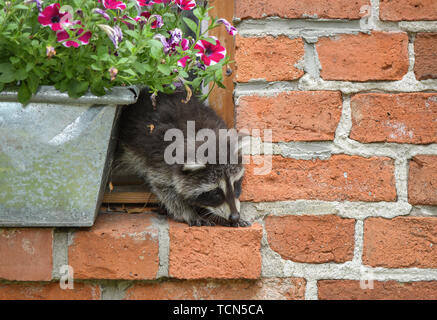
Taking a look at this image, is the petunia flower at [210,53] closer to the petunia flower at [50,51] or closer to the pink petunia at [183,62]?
the pink petunia at [183,62]

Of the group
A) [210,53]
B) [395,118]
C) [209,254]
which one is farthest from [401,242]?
[210,53]

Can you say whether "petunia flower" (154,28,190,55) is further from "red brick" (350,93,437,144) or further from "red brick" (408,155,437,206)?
"red brick" (408,155,437,206)

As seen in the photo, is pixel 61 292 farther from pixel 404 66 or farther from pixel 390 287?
pixel 404 66

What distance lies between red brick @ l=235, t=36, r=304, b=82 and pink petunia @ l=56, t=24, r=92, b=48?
1.68 feet

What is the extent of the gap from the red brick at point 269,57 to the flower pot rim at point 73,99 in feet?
1.37

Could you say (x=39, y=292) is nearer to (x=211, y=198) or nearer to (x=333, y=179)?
(x=211, y=198)

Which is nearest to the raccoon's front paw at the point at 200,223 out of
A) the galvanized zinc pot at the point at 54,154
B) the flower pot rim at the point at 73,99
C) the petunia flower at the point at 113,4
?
the galvanized zinc pot at the point at 54,154

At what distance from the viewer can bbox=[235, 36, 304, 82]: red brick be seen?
5.30 ft

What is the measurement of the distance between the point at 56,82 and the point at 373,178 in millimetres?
1049

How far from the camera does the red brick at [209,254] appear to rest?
158 centimetres

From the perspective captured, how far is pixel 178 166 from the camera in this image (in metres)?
1.83

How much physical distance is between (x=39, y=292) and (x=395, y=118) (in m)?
1.31

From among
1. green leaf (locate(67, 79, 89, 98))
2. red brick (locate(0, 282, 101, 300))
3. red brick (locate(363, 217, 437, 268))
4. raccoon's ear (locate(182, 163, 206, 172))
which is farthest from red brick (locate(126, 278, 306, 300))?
green leaf (locate(67, 79, 89, 98))

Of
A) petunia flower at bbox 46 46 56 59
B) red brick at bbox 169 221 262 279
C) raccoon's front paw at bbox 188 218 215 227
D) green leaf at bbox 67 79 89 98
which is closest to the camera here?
petunia flower at bbox 46 46 56 59
